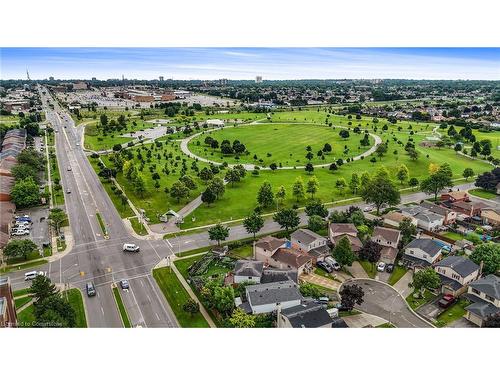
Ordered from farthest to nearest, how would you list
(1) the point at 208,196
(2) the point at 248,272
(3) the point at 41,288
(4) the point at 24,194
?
1. (1) the point at 208,196
2. (4) the point at 24,194
3. (2) the point at 248,272
4. (3) the point at 41,288

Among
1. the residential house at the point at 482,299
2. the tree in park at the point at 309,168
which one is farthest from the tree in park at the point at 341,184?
the residential house at the point at 482,299

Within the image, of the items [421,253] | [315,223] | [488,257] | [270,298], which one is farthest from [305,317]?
[488,257]

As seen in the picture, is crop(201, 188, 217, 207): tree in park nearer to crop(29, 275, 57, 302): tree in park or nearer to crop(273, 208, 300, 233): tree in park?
crop(273, 208, 300, 233): tree in park

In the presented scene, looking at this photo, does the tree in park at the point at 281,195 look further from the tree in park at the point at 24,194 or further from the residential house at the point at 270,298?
the tree in park at the point at 24,194

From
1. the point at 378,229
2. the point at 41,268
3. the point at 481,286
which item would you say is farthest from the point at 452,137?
the point at 41,268

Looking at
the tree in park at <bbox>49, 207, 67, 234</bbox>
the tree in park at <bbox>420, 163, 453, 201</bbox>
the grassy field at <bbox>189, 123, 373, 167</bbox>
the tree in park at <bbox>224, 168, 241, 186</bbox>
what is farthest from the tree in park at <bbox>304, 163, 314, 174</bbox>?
the tree in park at <bbox>49, 207, 67, 234</bbox>

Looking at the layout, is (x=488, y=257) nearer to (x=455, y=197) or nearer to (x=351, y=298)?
(x=351, y=298)

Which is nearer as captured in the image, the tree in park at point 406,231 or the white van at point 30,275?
the white van at point 30,275
